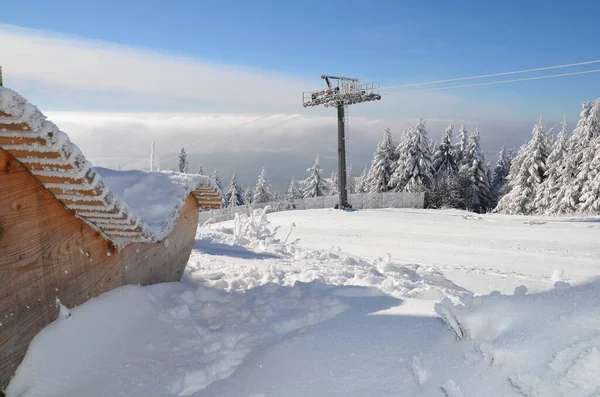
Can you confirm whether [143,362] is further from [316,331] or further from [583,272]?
[583,272]

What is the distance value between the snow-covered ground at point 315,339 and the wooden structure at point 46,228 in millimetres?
239

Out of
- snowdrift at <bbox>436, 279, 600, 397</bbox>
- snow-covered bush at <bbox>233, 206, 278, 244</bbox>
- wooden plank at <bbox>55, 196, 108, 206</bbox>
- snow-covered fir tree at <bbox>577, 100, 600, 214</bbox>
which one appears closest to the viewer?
snowdrift at <bbox>436, 279, 600, 397</bbox>

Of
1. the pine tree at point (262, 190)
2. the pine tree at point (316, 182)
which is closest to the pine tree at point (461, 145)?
the pine tree at point (316, 182)

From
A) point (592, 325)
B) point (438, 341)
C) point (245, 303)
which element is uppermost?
point (592, 325)

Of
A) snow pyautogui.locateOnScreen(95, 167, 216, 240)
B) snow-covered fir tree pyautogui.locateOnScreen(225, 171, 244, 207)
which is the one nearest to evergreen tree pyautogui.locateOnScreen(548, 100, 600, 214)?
snow pyautogui.locateOnScreen(95, 167, 216, 240)

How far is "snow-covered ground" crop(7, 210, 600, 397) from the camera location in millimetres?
2180

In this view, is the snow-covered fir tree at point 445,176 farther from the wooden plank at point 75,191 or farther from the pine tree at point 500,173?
the wooden plank at point 75,191

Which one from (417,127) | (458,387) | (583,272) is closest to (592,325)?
(458,387)

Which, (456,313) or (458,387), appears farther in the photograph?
(456,313)

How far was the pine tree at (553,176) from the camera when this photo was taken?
123 ft

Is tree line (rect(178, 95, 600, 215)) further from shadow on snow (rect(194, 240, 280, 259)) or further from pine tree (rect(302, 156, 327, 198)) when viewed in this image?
shadow on snow (rect(194, 240, 280, 259))

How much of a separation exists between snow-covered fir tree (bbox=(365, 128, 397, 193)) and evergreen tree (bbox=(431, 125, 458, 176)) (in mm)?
4994

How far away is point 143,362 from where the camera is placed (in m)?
3.57

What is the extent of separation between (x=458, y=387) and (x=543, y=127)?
46034 mm
